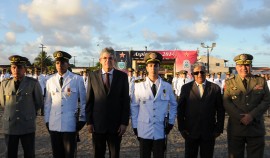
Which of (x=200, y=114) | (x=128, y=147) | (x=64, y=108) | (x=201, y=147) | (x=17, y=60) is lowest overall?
(x=128, y=147)

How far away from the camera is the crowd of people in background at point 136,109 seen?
15.5 ft

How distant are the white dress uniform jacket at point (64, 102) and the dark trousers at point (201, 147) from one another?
5.68 ft

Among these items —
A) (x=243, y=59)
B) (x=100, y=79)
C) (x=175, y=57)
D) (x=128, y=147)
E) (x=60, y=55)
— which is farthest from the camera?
(x=175, y=57)

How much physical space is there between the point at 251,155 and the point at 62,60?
3303 mm

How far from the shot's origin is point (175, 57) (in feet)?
66.4

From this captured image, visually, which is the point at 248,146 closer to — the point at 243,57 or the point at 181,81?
the point at 243,57

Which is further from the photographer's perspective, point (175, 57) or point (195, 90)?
point (175, 57)

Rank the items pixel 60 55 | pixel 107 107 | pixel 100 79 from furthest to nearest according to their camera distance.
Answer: pixel 60 55 → pixel 100 79 → pixel 107 107

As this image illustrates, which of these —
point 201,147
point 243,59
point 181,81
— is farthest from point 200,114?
point 181,81

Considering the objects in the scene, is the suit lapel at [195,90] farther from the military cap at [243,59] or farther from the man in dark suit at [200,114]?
the military cap at [243,59]

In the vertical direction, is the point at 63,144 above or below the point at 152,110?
below

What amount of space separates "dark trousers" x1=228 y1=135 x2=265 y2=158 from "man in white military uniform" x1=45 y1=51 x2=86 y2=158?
241cm

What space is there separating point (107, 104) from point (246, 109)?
2.18 m

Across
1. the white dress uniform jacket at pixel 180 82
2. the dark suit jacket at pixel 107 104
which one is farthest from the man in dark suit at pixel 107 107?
the white dress uniform jacket at pixel 180 82
